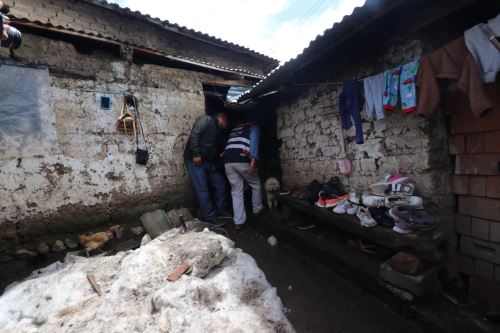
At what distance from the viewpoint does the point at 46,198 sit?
3783 millimetres

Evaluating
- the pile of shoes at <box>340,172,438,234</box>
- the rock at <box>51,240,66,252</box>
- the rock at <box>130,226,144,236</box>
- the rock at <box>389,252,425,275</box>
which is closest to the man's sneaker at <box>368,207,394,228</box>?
the pile of shoes at <box>340,172,438,234</box>

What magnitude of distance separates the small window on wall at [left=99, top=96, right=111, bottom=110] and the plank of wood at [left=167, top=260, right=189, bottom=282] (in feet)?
10.8

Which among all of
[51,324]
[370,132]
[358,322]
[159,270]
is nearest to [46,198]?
[51,324]

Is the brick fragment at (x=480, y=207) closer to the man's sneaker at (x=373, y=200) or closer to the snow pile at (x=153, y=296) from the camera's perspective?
the man's sneaker at (x=373, y=200)

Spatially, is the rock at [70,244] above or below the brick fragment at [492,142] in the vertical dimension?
below

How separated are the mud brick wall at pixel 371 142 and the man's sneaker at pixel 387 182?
0.12 meters

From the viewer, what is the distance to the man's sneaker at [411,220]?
256 centimetres

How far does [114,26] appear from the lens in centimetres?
581

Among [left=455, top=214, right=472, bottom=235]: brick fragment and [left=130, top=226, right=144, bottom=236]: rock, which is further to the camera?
[left=130, top=226, right=144, bottom=236]: rock

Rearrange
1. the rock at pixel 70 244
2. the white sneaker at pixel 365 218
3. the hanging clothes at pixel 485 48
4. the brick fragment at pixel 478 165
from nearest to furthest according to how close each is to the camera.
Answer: the hanging clothes at pixel 485 48
the brick fragment at pixel 478 165
the white sneaker at pixel 365 218
the rock at pixel 70 244

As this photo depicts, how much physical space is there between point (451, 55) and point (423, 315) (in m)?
2.67

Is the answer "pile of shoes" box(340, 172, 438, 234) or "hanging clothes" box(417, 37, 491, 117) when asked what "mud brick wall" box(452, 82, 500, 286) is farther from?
"pile of shoes" box(340, 172, 438, 234)

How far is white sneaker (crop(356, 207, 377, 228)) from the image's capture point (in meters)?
2.93

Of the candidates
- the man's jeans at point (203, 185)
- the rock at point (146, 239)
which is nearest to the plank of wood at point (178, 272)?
the rock at point (146, 239)
